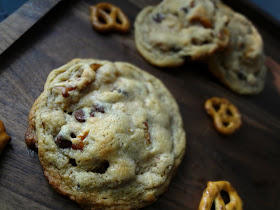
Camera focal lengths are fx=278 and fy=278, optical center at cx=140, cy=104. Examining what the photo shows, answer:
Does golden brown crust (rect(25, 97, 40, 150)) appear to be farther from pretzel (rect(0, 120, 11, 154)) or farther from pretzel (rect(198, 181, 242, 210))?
pretzel (rect(198, 181, 242, 210))

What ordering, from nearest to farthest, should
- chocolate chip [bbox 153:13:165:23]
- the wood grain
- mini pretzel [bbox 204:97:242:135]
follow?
the wood grain
mini pretzel [bbox 204:97:242:135]
chocolate chip [bbox 153:13:165:23]

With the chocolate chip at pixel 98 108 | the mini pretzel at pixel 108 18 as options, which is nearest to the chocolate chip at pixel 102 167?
the chocolate chip at pixel 98 108

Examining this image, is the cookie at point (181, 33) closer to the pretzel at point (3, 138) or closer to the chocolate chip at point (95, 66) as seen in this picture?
the chocolate chip at point (95, 66)

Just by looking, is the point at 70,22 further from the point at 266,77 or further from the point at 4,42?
the point at 266,77

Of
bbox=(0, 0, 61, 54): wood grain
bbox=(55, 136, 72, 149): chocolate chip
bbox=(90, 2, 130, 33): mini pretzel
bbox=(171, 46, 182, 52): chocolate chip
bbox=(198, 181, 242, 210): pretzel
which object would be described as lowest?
bbox=(198, 181, 242, 210): pretzel

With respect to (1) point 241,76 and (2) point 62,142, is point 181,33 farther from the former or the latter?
(2) point 62,142

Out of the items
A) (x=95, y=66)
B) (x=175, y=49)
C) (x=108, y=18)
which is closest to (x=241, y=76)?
(x=175, y=49)

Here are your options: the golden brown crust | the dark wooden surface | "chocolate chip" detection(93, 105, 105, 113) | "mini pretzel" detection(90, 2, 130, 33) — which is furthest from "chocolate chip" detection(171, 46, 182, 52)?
the golden brown crust
